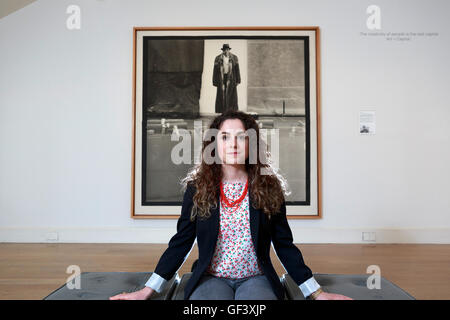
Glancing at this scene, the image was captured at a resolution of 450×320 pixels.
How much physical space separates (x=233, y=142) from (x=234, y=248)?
505 mm

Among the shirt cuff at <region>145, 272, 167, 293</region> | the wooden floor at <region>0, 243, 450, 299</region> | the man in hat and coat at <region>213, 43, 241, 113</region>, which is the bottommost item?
the wooden floor at <region>0, 243, 450, 299</region>

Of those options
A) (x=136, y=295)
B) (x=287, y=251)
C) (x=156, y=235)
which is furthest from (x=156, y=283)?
(x=156, y=235)

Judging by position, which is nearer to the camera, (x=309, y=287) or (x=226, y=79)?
(x=309, y=287)

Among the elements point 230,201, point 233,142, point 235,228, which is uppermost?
point 233,142

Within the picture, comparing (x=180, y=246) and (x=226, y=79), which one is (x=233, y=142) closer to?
(x=180, y=246)

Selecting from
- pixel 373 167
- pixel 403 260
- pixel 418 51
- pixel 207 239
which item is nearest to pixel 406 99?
pixel 418 51

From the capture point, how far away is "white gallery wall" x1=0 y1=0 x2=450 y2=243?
358 cm

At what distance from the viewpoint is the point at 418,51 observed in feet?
11.9

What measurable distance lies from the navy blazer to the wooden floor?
121 cm

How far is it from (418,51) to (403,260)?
97.6 inches

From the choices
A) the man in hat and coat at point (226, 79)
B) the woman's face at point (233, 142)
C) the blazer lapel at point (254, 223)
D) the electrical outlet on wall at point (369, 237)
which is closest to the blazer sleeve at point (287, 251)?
the blazer lapel at point (254, 223)

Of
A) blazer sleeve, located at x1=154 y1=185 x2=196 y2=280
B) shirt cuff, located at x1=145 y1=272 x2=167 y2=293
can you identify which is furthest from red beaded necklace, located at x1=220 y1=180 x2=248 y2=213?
shirt cuff, located at x1=145 y1=272 x2=167 y2=293

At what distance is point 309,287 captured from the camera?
1351mm

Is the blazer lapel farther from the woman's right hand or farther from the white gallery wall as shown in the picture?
the white gallery wall
